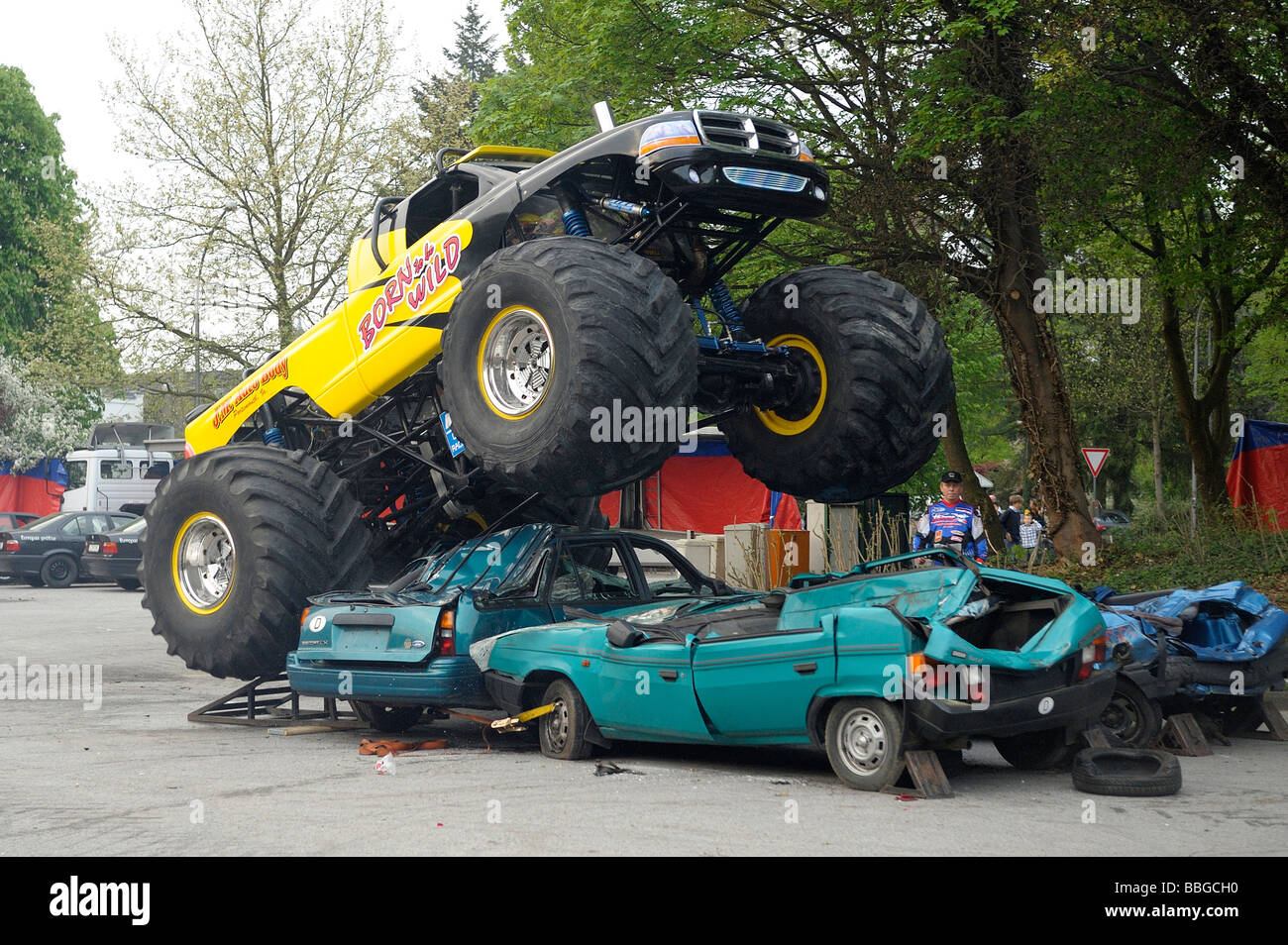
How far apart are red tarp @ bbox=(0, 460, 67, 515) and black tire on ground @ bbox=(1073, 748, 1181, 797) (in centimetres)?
4383

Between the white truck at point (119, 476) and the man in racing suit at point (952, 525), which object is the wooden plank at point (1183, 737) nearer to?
the man in racing suit at point (952, 525)

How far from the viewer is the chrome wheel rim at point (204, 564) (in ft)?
33.0

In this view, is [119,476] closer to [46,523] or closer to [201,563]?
[46,523]

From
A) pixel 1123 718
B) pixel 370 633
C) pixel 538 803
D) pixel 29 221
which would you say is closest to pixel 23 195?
pixel 29 221

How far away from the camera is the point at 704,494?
26.9 meters

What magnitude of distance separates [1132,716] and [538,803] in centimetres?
388

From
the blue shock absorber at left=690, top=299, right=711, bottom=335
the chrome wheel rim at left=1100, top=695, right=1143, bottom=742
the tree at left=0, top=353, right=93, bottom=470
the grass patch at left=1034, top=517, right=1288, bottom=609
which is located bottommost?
the chrome wheel rim at left=1100, top=695, right=1143, bottom=742

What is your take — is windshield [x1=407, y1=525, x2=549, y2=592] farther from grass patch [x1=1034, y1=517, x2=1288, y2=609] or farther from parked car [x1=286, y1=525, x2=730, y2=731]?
grass patch [x1=1034, y1=517, x2=1288, y2=609]

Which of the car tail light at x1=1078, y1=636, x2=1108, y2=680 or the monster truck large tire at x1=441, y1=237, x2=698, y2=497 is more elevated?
the monster truck large tire at x1=441, y1=237, x2=698, y2=497

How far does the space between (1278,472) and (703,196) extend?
18.2m

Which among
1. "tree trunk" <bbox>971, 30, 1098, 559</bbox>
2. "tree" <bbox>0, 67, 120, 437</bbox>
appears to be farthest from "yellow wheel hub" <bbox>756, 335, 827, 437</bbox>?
"tree" <bbox>0, 67, 120, 437</bbox>

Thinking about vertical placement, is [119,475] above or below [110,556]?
above

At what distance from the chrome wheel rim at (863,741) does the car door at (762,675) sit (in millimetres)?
233

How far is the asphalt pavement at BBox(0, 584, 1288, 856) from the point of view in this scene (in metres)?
5.83
